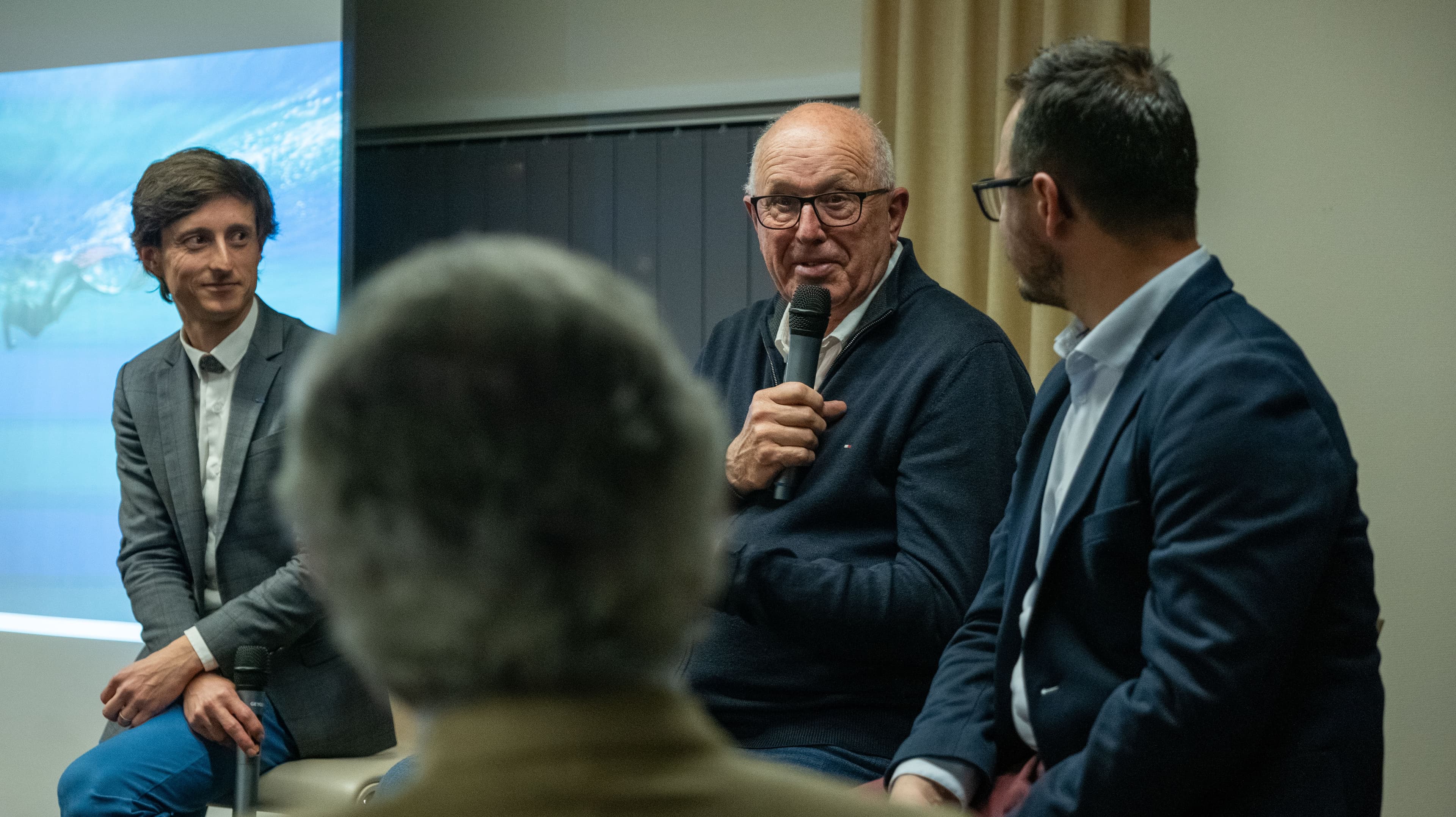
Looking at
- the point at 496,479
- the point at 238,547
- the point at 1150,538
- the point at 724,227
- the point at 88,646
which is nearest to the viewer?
the point at 496,479

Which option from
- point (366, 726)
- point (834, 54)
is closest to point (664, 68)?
point (834, 54)

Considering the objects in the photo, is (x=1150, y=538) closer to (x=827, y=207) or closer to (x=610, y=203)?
(x=827, y=207)

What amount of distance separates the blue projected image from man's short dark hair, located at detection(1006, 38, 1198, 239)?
1.97m

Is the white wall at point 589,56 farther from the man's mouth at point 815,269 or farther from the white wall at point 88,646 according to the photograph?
Answer: the man's mouth at point 815,269

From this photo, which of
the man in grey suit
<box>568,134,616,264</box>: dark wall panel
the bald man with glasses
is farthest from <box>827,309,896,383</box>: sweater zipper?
<box>568,134,616,264</box>: dark wall panel

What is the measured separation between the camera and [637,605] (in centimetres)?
55

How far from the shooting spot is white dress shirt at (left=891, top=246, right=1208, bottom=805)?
1206mm

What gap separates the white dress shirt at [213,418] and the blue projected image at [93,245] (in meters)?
0.47

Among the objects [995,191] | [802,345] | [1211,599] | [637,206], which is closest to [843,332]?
[802,345]

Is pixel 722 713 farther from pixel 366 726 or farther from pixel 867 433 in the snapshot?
pixel 366 726

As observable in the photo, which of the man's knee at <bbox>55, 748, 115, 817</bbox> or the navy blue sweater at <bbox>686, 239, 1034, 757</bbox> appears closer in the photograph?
the navy blue sweater at <bbox>686, 239, 1034, 757</bbox>

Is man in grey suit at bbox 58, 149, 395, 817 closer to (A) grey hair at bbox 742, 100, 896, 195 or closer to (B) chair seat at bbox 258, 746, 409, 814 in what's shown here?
(B) chair seat at bbox 258, 746, 409, 814

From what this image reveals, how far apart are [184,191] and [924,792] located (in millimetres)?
1797

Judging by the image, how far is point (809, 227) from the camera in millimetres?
1789
